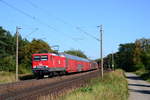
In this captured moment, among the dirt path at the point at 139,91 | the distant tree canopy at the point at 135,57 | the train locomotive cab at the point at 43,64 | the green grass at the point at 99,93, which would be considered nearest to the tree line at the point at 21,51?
the train locomotive cab at the point at 43,64

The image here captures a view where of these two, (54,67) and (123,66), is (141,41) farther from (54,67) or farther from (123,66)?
(54,67)

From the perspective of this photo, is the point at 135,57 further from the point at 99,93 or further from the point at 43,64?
the point at 99,93

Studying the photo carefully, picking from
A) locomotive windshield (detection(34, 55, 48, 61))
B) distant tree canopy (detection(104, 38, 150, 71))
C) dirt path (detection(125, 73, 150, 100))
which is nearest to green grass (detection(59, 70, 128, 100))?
dirt path (detection(125, 73, 150, 100))

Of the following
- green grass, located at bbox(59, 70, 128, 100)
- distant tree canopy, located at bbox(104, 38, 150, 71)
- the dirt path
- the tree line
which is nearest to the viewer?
green grass, located at bbox(59, 70, 128, 100)

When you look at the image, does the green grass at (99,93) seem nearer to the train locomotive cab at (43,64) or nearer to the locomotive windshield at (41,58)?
the train locomotive cab at (43,64)

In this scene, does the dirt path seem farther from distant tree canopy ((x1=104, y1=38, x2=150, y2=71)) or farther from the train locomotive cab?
distant tree canopy ((x1=104, y1=38, x2=150, y2=71))

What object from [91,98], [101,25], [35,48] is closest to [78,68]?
[35,48]

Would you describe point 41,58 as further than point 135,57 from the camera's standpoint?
No

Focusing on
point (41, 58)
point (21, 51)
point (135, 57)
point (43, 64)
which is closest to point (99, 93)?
point (43, 64)

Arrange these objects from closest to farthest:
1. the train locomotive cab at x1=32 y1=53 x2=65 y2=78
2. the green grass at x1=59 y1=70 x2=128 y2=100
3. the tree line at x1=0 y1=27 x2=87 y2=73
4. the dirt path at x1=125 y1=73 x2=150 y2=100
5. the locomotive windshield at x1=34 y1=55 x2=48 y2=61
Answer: the green grass at x1=59 y1=70 x2=128 y2=100 → the dirt path at x1=125 y1=73 x2=150 y2=100 → the train locomotive cab at x1=32 y1=53 x2=65 y2=78 → the locomotive windshield at x1=34 y1=55 x2=48 y2=61 → the tree line at x1=0 y1=27 x2=87 y2=73

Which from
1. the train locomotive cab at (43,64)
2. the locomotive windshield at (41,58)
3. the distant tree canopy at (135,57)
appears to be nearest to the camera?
the train locomotive cab at (43,64)

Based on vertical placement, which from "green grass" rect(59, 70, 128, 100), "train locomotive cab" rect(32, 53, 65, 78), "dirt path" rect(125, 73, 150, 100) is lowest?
"dirt path" rect(125, 73, 150, 100)

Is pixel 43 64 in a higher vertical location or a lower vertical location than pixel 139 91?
higher

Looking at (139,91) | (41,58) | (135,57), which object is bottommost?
(139,91)
